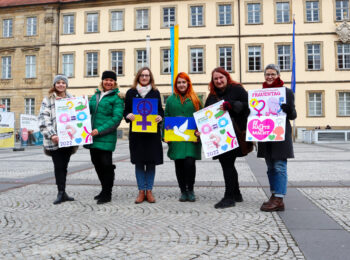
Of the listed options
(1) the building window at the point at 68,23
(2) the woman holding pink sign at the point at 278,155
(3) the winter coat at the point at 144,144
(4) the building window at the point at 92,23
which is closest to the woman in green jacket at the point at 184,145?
(3) the winter coat at the point at 144,144

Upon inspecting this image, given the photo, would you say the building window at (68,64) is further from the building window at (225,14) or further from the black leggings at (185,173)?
the black leggings at (185,173)

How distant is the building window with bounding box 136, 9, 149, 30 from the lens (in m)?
27.0

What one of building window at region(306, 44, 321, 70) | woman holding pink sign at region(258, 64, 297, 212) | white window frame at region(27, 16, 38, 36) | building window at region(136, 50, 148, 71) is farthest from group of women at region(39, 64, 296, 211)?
white window frame at region(27, 16, 38, 36)

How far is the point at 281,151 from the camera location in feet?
11.9

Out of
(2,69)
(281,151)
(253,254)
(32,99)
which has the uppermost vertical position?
(2,69)

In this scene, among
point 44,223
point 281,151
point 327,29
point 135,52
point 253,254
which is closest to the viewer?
point 253,254

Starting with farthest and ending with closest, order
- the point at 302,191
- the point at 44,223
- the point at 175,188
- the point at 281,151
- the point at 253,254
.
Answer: the point at 175,188
the point at 302,191
the point at 281,151
the point at 44,223
the point at 253,254

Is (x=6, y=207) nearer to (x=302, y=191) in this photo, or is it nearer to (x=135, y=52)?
(x=302, y=191)

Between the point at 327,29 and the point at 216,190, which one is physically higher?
the point at 327,29

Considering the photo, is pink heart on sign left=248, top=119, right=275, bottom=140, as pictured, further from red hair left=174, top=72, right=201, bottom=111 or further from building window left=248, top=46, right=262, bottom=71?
building window left=248, top=46, right=262, bottom=71

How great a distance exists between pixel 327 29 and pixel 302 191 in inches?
959

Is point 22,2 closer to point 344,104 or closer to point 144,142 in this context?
point 344,104

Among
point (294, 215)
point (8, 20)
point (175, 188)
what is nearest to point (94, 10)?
point (8, 20)

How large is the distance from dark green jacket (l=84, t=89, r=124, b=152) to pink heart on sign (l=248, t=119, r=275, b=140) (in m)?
1.63
